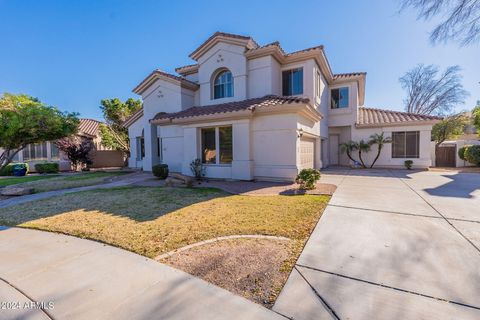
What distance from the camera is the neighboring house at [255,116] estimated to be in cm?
1126

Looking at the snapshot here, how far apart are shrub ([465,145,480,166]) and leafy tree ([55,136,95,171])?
3383 cm

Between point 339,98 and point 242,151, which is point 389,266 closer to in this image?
point 242,151

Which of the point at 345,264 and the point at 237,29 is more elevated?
the point at 237,29

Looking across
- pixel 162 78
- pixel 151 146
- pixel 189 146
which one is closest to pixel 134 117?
pixel 151 146

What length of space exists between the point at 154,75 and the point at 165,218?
1329cm

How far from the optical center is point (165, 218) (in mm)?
5941

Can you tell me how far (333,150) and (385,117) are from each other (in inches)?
196

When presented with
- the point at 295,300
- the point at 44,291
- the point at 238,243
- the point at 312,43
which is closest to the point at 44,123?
the point at 44,291

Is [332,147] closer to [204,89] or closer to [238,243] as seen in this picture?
[204,89]

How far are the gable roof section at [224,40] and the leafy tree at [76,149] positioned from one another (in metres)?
15.1

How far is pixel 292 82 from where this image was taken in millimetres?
14258

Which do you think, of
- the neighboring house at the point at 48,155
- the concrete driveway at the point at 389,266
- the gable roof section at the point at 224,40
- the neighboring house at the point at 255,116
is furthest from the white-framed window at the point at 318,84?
the neighboring house at the point at 48,155

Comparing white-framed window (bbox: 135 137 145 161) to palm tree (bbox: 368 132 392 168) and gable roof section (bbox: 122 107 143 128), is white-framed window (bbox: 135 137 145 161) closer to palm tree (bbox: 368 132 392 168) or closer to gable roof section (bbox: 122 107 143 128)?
gable roof section (bbox: 122 107 143 128)

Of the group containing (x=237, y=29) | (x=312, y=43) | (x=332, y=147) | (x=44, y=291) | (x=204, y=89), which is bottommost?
(x=44, y=291)
